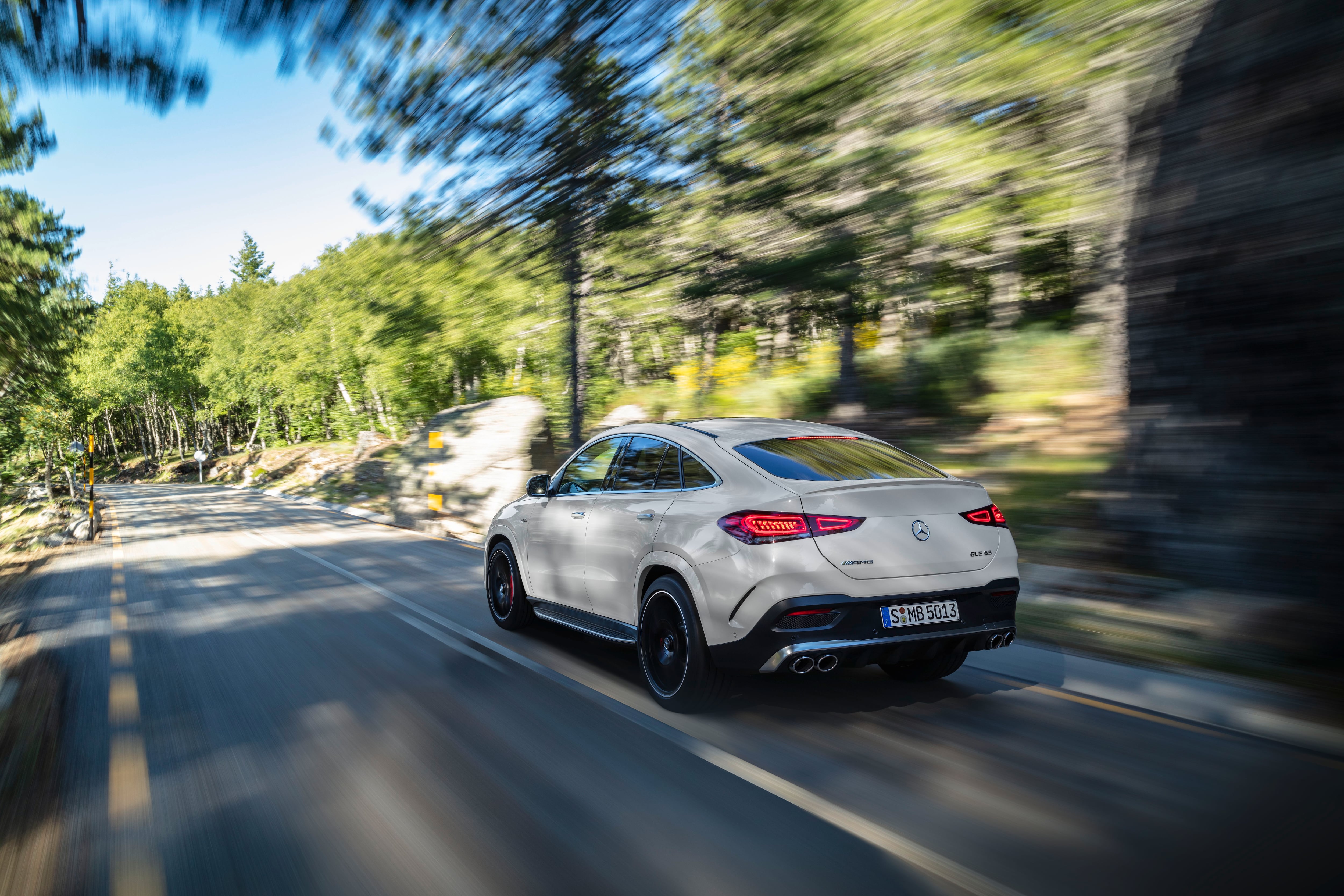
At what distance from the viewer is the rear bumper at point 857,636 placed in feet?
13.7

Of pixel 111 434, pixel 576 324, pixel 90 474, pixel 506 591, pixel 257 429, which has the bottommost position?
pixel 506 591

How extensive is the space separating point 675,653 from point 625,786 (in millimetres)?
1102

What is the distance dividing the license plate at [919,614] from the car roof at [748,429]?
1.31 metres

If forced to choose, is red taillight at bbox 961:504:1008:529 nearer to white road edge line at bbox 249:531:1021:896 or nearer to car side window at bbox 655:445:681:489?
car side window at bbox 655:445:681:489

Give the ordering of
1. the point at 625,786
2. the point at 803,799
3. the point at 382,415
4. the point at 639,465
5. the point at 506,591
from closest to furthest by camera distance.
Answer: the point at 803,799
the point at 625,786
the point at 639,465
the point at 506,591
the point at 382,415

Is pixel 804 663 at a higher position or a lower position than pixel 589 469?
lower

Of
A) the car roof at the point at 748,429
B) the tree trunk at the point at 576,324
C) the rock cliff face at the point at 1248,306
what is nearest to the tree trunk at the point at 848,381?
the tree trunk at the point at 576,324

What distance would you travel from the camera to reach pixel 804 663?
417 centimetres

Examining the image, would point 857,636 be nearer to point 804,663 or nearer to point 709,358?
point 804,663

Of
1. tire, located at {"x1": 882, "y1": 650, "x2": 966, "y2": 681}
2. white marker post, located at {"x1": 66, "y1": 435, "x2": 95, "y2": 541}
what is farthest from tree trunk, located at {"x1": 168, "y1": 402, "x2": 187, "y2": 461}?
tire, located at {"x1": 882, "y1": 650, "x2": 966, "y2": 681}

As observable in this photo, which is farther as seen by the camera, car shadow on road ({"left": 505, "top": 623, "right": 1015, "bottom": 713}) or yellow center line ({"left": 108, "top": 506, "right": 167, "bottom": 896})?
car shadow on road ({"left": 505, "top": 623, "right": 1015, "bottom": 713})

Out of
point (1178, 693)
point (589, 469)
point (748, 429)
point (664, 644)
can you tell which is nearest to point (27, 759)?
point (664, 644)

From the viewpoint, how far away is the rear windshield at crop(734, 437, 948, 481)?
15.3ft

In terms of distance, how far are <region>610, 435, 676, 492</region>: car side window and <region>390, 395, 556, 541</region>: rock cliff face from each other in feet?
34.6
